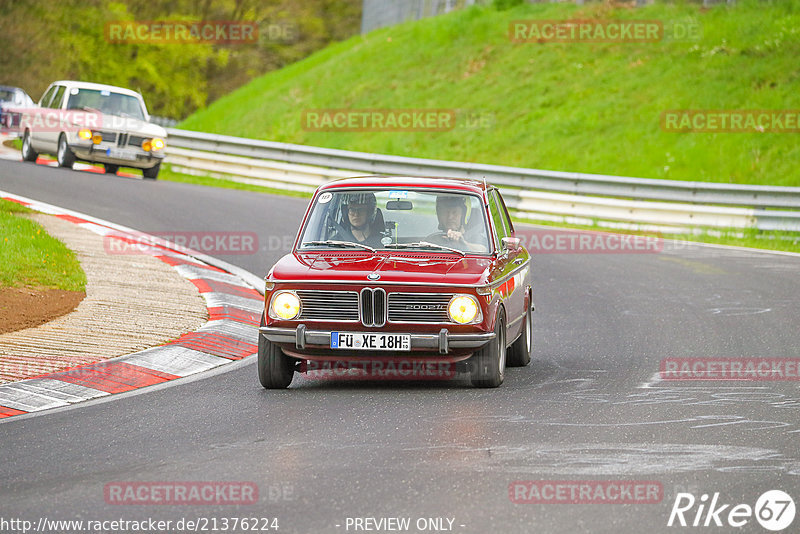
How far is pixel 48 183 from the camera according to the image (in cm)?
2227

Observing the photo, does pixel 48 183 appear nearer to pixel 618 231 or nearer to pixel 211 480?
pixel 618 231

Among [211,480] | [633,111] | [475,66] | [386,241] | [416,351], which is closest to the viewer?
[211,480]

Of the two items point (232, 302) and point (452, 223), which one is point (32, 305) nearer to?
point (232, 302)

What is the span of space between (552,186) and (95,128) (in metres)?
9.40

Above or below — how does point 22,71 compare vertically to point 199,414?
above

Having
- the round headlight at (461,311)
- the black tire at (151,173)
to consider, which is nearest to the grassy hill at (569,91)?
the black tire at (151,173)

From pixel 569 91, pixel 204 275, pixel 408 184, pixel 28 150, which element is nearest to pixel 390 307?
pixel 408 184

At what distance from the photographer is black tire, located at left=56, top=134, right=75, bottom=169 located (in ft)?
83.0

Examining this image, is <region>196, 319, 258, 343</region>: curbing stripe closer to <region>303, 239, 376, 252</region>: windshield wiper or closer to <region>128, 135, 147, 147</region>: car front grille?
<region>303, 239, 376, 252</region>: windshield wiper

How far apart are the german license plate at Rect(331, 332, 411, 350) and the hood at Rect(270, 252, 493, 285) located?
0.38 meters

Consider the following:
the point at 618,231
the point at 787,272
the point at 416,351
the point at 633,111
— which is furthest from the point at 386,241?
the point at 633,111

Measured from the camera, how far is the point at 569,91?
3262 centimetres

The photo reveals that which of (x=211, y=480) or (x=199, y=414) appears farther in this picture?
(x=199, y=414)

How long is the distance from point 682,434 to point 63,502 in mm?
3716
